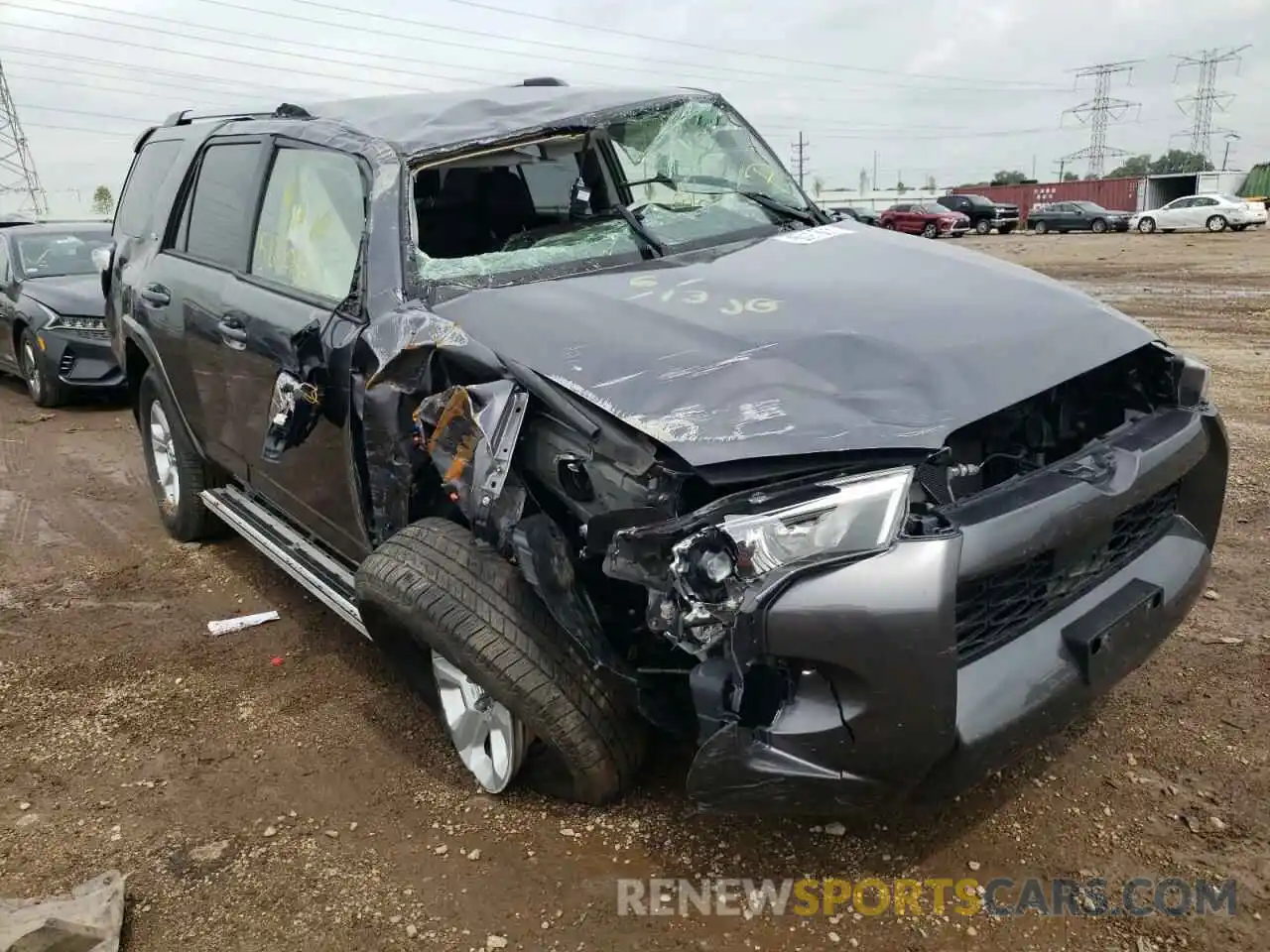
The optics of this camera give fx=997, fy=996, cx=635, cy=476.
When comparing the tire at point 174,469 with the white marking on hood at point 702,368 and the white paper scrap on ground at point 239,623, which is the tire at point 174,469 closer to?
the white paper scrap on ground at point 239,623

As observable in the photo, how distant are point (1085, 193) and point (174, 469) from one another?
5232 cm

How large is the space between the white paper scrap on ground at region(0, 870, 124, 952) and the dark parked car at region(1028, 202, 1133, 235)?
38142mm

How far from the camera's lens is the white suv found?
32.5 m

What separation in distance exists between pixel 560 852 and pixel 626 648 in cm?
59

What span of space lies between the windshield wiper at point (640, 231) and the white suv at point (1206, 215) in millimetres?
35612

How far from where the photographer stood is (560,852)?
2676 millimetres

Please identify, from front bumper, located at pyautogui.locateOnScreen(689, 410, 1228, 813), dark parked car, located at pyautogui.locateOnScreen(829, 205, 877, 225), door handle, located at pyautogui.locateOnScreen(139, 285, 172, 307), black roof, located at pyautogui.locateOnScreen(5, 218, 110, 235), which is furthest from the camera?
black roof, located at pyautogui.locateOnScreen(5, 218, 110, 235)

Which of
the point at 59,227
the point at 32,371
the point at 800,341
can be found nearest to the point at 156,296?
the point at 800,341

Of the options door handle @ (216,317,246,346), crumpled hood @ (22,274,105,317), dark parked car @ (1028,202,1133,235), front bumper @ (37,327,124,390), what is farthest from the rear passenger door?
dark parked car @ (1028,202,1133,235)

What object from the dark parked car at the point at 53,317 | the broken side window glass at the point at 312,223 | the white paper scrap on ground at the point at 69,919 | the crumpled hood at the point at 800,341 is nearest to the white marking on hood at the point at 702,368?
the crumpled hood at the point at 800,341

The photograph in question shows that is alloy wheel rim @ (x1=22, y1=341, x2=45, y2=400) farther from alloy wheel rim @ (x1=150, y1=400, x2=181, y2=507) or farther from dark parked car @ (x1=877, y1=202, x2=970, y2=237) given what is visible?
dark parked car @ (x1=877, y1=202, x2=970, y2=237)

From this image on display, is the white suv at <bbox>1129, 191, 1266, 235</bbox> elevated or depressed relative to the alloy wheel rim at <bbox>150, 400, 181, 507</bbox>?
depressed

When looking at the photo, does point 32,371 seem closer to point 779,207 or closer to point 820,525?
point 779,207

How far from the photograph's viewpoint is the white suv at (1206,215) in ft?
107
